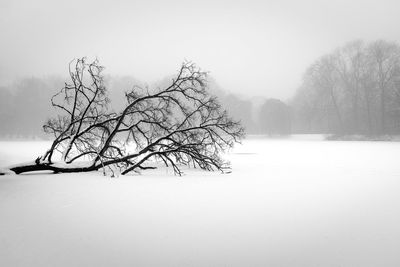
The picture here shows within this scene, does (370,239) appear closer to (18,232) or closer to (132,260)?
(132,260)

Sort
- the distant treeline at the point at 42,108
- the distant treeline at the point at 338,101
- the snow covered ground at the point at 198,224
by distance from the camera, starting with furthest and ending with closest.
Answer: the distant treeline at the point at 42,108, the distant treeline at the point at 338,101, the snow covered ground at the point at 198,224

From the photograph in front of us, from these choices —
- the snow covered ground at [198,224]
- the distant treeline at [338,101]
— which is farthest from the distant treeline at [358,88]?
the snow covered ground at [198,224]

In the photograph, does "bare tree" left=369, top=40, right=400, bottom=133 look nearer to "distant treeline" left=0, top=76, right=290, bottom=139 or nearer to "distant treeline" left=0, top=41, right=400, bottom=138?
"distant treeline" left=0, top=41, right=400, bottom=138

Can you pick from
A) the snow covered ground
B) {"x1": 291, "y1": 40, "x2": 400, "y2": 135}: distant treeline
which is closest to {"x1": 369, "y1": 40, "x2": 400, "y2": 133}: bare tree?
{"x1": 291, "y1": 40, "x2": 400, "y2": 135}: distant treeline

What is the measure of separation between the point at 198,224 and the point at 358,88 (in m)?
46.2

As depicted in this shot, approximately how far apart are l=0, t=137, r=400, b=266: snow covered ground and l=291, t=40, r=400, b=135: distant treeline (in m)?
36.4

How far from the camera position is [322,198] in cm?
639

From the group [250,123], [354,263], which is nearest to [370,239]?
[354,263]

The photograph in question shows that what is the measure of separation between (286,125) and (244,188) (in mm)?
52680

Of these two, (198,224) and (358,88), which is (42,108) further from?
(198,224)

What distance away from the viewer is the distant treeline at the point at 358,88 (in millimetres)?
38938

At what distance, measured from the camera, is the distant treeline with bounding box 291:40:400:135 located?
3894 centimetres

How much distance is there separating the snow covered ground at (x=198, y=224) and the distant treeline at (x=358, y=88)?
36423 millimetres

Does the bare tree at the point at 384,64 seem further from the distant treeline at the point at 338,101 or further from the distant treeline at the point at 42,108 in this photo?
the distant treeline at the point at 42,108
